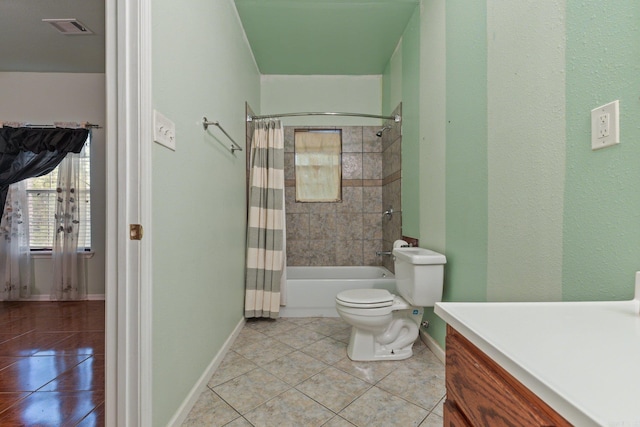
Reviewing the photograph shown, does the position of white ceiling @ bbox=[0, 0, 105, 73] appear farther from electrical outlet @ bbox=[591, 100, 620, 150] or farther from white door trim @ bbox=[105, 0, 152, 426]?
electrical outlet @ bbox=[591, 100, 620, 150]

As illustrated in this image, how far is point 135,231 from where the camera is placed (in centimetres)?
102

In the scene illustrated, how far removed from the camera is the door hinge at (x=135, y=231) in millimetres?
1012

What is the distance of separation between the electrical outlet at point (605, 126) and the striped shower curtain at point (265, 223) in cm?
219

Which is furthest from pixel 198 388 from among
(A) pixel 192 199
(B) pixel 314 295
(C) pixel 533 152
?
(C) pixel 533 152

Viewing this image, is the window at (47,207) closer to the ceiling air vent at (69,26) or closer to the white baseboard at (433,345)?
the ceiling air vent at (69,26)

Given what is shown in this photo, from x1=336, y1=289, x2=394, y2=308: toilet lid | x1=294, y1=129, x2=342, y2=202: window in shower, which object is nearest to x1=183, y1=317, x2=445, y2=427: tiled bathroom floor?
x1=336, y1=289, x2=394, y2=308: toilet lid

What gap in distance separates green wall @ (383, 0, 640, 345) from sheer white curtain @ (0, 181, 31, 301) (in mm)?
4398

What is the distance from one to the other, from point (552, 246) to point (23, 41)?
14.2 feet

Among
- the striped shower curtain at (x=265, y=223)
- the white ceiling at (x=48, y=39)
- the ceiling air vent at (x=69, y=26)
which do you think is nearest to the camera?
the white ceiling at (x=48, y=39)

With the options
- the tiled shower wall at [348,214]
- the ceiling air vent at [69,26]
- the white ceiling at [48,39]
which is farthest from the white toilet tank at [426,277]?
the ceiling air vent at [69,26]

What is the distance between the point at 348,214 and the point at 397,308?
5.23 feet

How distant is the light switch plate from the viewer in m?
1.12

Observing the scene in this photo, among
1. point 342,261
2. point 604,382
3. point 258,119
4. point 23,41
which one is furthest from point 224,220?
point 23,41

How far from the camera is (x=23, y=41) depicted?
2756 mm
